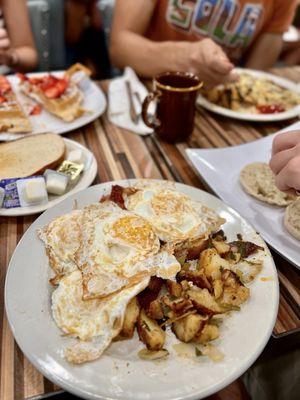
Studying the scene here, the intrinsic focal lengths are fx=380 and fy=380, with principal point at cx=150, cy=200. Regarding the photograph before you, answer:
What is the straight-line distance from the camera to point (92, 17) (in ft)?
17.0

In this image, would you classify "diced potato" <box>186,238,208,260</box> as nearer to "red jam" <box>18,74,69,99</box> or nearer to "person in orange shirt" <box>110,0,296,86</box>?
"red jam" <box>18,74,69,99</box>

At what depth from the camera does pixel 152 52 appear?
248 cm

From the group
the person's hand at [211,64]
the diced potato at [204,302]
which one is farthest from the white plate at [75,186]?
the person's hand at [211,64]

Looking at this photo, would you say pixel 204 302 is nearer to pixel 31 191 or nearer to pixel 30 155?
pixel 31 191

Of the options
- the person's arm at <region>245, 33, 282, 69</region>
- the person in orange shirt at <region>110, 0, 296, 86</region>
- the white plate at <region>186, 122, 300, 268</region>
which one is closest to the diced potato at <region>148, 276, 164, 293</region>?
the white plate at <region>186, 122, 300, 268</region>

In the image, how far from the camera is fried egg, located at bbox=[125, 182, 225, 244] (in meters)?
1.15

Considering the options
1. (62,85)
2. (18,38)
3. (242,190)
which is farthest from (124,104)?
(18,38)

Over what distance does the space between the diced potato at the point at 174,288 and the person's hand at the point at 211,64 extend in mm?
1405

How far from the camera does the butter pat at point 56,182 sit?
140cm

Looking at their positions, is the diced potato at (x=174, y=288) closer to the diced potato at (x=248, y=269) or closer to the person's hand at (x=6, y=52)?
the diced potato at (x=248, y=269)

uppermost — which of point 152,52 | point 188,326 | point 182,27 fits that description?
point 182,27

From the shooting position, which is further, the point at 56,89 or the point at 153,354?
the point at 56,89

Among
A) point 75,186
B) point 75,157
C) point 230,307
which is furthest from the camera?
point 75,157

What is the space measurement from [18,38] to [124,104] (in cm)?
142
